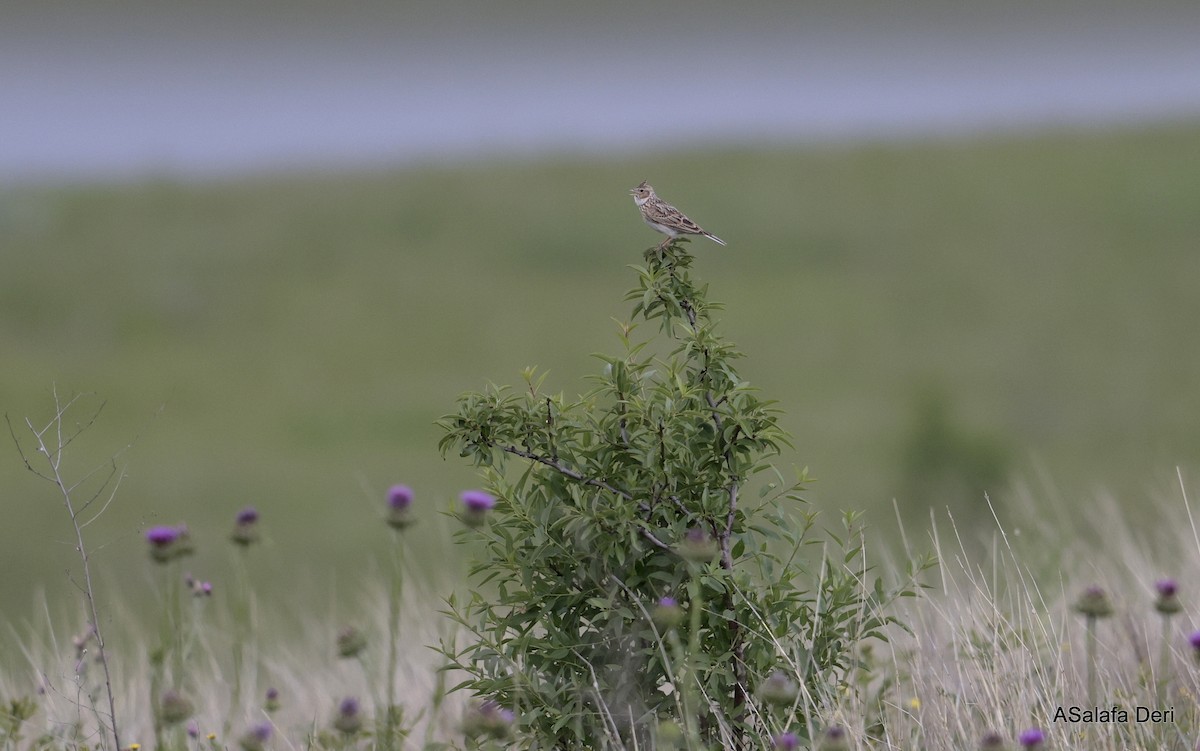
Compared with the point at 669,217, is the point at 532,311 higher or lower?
higher

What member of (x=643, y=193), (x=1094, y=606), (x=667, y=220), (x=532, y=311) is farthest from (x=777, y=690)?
(x=532, y=311)

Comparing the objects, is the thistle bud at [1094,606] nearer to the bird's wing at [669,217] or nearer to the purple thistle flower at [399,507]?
the bird's wing at [669,217]

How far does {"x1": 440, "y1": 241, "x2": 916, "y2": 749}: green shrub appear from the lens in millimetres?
4098

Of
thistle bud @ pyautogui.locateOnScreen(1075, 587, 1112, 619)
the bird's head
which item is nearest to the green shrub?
thistle bud @ pyautogui.locateOnScreen(1075, 587, 1112, 619)

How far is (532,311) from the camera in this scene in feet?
105

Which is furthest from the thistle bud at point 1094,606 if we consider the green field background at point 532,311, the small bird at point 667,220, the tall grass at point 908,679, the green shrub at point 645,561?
the green field background at point 532,311

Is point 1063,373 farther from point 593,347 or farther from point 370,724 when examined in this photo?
point 370,724

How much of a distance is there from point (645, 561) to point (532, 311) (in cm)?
2783

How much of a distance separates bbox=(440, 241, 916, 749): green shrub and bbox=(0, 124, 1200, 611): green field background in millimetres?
15960

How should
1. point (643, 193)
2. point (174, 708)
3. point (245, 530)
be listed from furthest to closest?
point (643, 193)
point (245, 530)
point (174, 708)

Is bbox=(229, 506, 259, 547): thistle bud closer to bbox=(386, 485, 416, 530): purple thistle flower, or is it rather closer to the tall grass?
the tall grass

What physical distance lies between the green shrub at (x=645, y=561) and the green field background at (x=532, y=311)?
52.4ft

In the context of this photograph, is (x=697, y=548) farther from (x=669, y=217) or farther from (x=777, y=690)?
(x=669, y=217)

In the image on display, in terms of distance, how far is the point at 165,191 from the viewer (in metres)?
39.1
